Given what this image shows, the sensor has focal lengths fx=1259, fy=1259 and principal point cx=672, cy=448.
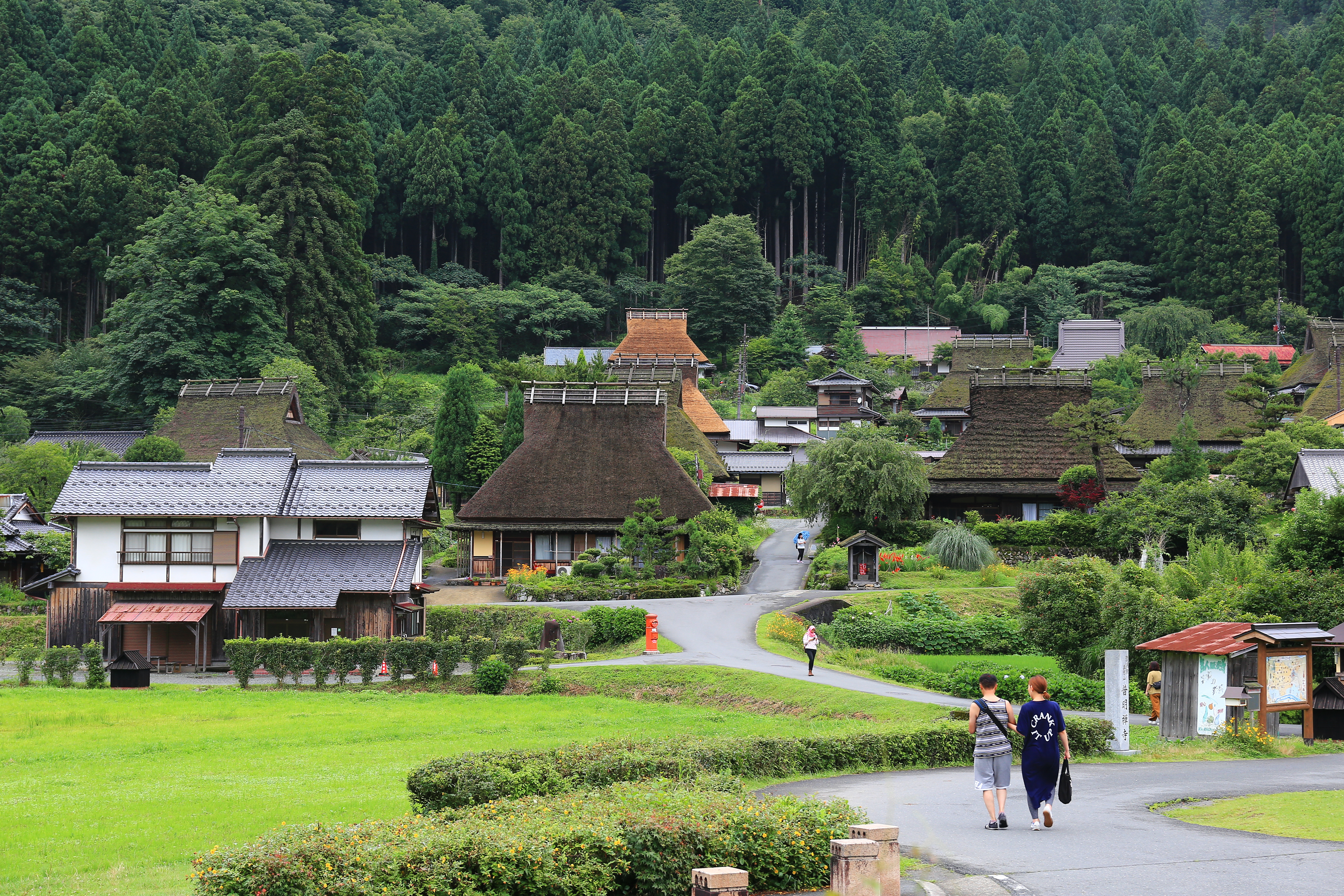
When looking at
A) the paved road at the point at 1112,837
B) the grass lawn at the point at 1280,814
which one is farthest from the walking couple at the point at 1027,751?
the grass lawn at the point at 1280,814

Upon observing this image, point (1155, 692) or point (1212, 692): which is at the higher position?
point (1212, 692)

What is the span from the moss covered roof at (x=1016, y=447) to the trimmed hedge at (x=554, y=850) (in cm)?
3853

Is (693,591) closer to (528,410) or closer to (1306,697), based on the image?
(528,410)

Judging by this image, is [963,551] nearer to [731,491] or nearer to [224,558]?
[731,491]

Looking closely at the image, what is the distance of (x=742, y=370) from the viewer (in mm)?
82250

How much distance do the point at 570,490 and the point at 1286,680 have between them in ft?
91.2

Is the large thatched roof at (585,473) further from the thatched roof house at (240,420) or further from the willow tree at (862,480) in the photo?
the thatched roof house at (240,420)

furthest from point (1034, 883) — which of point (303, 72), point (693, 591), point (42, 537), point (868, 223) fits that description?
point (868, 223)

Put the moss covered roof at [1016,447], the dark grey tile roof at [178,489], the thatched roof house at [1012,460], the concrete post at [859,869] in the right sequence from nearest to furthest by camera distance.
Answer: the concrete post at [859,869]
the dark grey tile roof at [178,489]
the thatched roof house at [1012,460]
the moss covered roof at [1016,447]

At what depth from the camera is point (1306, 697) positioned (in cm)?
1952

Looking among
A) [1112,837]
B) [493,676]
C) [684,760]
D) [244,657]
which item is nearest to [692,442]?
[493,676]

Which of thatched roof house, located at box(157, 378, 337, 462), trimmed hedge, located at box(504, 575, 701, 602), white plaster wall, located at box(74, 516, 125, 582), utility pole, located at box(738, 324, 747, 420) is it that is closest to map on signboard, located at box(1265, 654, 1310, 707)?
trimmed hedge, located at box(504, 575, 701, 602)

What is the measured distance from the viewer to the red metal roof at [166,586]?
34.9 m

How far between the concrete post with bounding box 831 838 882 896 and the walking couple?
293 cm
